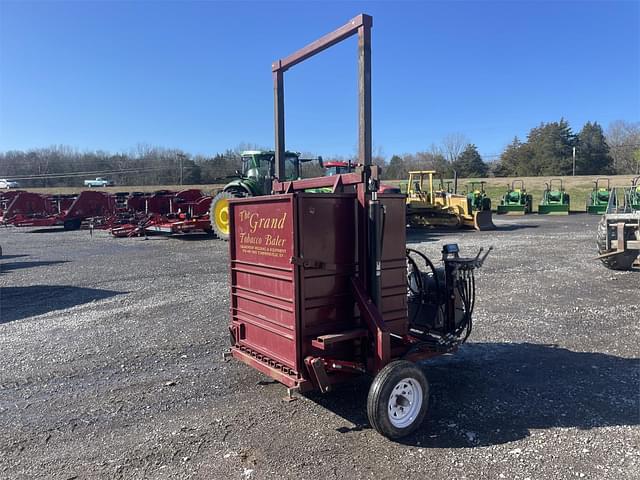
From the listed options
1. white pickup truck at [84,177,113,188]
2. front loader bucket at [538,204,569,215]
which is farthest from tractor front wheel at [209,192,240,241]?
white pickup truck at [84,177,113,188]

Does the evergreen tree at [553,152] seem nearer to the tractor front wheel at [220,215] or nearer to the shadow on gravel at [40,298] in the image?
the tractor front wheel at [220,215]

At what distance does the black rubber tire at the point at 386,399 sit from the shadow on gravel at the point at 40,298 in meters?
6.08

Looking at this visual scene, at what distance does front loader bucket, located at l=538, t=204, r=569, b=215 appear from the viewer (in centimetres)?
2966

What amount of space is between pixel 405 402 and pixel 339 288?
1.00 m

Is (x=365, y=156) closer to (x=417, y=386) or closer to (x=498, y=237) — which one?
(x=417, y=386)

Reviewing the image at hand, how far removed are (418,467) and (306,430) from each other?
2.98 ft

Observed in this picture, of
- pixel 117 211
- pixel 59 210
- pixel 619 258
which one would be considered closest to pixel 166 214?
pixel 117 211

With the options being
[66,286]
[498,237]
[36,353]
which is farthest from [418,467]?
[498,237]

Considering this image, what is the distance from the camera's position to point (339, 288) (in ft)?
13.2

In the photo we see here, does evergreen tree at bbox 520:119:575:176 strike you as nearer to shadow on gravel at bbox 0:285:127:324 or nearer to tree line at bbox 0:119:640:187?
tree line at bbox 0:119:640:187

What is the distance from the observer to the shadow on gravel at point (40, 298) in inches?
303

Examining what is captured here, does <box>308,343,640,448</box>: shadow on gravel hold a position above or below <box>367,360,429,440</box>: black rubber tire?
below

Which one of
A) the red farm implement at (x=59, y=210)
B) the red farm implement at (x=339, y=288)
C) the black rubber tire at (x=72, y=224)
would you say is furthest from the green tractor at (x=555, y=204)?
the red farm implement at (x=339, y=288)

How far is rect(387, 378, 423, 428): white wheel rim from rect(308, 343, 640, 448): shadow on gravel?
5.2 inches
